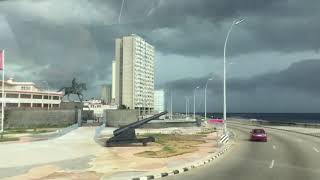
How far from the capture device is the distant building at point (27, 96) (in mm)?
149750

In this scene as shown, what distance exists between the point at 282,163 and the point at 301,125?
71.5 metres

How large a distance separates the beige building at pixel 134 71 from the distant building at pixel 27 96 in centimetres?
2201

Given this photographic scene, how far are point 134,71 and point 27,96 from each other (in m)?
34.6

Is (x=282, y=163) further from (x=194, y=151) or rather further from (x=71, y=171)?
(x=71, y=171)

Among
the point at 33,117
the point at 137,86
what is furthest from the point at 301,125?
the point at 137,86

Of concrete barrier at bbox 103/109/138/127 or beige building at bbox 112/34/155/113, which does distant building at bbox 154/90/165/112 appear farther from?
concrete barrier at bbox 103/109/138/127

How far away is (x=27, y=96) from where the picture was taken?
512 ft

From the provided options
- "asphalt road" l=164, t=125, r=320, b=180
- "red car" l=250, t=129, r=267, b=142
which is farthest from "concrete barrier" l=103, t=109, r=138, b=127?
"asphalt road" l=164, t=125, r=320, b=180

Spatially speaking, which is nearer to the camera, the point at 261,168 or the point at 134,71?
the point at 261,168

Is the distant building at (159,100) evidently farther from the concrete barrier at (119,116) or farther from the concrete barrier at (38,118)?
the concrete barrier at (38,118)

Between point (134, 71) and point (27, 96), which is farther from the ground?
point (134, 71)

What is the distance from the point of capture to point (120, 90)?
173000 millimetres

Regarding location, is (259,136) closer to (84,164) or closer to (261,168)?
(261,168)

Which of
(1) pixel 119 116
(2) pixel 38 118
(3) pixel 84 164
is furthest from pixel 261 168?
(2) pixel 38 118
